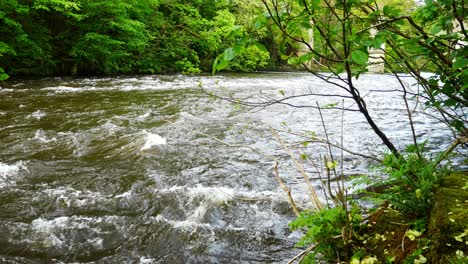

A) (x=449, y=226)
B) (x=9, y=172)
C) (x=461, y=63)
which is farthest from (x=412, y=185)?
(x=9, y=172)

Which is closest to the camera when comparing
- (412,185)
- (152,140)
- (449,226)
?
(449,226)

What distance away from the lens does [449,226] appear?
1812mm

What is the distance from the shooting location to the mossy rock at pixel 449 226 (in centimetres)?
171

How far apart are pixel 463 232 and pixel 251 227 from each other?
2.43 meters

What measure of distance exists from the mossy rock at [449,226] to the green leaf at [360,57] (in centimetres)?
98

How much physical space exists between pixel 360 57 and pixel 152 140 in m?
5.67

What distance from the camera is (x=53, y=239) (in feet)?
11.8

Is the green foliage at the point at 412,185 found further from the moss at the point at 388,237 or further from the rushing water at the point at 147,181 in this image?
the rushing water at the point at 147,181

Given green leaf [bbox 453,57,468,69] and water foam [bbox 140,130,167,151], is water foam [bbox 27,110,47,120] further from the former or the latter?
green leaf [bbox 453,57,468,69]

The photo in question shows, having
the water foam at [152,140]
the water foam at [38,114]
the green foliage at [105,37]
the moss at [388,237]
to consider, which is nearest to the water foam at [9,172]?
the water foam at [152,140]

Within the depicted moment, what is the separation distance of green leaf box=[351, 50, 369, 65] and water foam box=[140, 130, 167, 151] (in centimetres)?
529

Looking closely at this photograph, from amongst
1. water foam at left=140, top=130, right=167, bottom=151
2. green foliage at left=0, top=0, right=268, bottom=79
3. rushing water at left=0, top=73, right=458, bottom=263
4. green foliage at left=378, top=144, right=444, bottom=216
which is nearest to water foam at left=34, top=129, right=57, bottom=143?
rushing water at left=0, top=73, right=458, bottom=263

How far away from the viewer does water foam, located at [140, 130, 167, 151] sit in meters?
6.51

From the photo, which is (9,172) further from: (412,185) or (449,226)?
(449,226)
